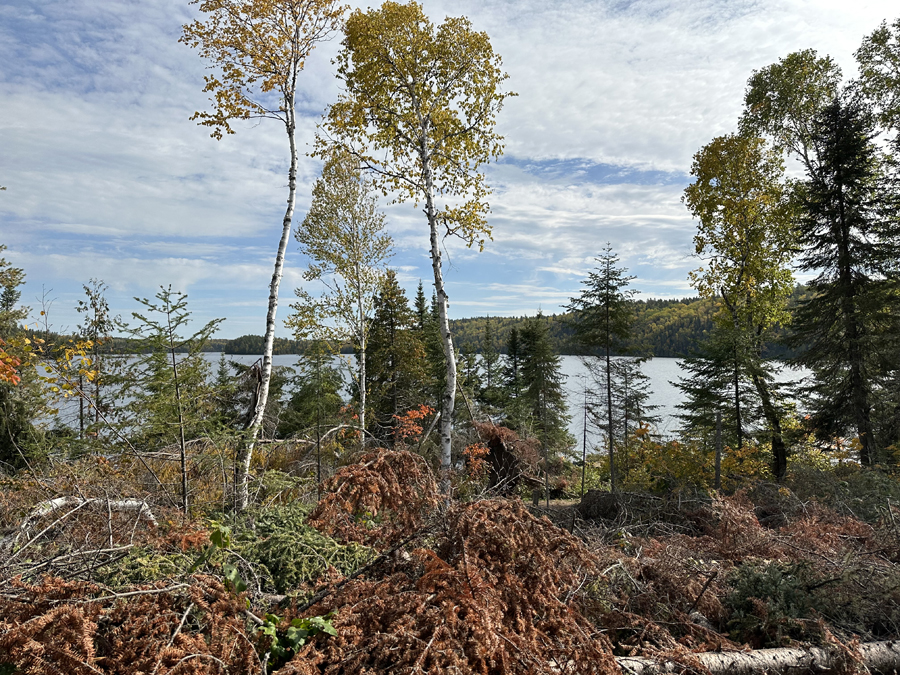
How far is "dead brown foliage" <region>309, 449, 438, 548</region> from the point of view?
2.24m

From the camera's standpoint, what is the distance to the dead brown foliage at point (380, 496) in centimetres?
224

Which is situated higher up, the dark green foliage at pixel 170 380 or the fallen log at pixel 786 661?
the dark green foliage at pixel 170 380

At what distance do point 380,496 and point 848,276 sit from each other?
16975mm

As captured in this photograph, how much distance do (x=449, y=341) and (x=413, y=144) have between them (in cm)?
410

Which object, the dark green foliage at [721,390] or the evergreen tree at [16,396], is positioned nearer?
the evergreen tree at [16,396]

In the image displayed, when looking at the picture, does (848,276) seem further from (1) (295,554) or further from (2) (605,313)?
(1) (295,554)

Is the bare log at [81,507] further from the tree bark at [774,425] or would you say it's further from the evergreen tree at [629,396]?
the evergreen tree at [629,396]

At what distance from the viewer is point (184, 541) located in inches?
86.2

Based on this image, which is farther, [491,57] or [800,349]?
[800,349]

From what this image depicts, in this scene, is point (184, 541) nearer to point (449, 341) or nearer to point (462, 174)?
point (449, 341)

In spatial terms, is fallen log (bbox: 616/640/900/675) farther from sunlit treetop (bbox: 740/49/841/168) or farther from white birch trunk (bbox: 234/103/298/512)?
sunlit treetop (bbox: 740/49/841/168)

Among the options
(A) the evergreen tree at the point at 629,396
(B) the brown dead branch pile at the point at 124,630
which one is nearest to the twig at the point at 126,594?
(B) the brown dead branch pile at the point at 124,630

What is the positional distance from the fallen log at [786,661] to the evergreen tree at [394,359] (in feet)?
59.8

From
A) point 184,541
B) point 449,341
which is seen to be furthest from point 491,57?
point 184,541
